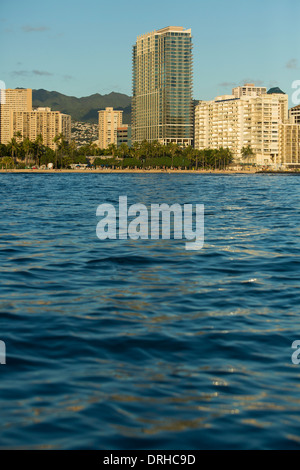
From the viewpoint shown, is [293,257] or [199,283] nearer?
[199,283]

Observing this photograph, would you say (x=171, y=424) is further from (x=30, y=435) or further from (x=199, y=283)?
(x=199, y=283)

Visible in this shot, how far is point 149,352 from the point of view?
9234 mm

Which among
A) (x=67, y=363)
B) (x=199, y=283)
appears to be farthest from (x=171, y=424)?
(x=199, y=283)

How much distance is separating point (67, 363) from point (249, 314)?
4.21m

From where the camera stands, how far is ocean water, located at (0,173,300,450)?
675cm

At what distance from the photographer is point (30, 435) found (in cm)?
657

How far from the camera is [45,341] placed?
983 centimetres

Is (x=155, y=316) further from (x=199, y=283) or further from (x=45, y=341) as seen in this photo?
(x=199, y=283)

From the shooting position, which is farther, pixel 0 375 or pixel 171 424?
pixel 0 375

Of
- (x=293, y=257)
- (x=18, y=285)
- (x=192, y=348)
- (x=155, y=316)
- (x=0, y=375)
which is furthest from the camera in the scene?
(x=293, y=257)

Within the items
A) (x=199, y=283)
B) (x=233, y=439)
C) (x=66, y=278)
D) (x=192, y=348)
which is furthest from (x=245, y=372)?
(x=66, y=278)

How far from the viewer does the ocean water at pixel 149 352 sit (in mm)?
6746

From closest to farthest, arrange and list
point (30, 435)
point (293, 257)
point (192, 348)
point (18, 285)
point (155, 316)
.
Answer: point (30, 435) < point (192, 348) < point (155, 316) < point (18, 285) < point (293, 257)

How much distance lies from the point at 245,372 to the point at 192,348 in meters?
1.20
